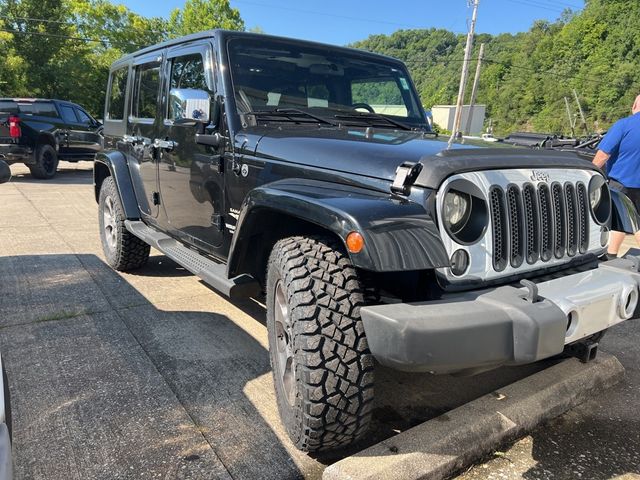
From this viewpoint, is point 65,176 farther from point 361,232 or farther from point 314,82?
point 361,232

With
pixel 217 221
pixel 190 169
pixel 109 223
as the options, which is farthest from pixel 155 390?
pixel 109 223

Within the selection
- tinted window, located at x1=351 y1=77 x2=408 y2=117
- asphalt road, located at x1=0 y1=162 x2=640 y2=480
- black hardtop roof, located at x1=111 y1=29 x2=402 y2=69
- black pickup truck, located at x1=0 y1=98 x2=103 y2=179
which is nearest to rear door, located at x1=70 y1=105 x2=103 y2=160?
black pickup truck, located at x1=0 y1=98 x2=103 y2=179

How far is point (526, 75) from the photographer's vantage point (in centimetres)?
6588

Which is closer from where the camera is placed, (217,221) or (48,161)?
(217,221)

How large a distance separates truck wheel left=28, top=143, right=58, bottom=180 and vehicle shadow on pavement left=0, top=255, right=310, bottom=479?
28.4ft

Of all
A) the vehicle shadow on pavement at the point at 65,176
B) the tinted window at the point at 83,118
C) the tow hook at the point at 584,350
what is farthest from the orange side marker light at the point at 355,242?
the tinted window at the point at 83,118

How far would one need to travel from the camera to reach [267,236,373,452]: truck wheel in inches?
76.9

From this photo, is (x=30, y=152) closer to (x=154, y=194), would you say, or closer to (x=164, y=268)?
(x=164, y=268)

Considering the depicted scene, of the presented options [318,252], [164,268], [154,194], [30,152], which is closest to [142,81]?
[154,194]

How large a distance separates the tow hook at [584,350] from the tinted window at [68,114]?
13.0 metres

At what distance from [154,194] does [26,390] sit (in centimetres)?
186

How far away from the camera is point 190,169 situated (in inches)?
135

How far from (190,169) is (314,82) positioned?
101 centimetres

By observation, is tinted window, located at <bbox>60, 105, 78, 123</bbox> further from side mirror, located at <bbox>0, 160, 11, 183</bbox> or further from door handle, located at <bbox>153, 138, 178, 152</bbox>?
side mirror, located at <bbox>0, 160, 11, 183</bbox>
